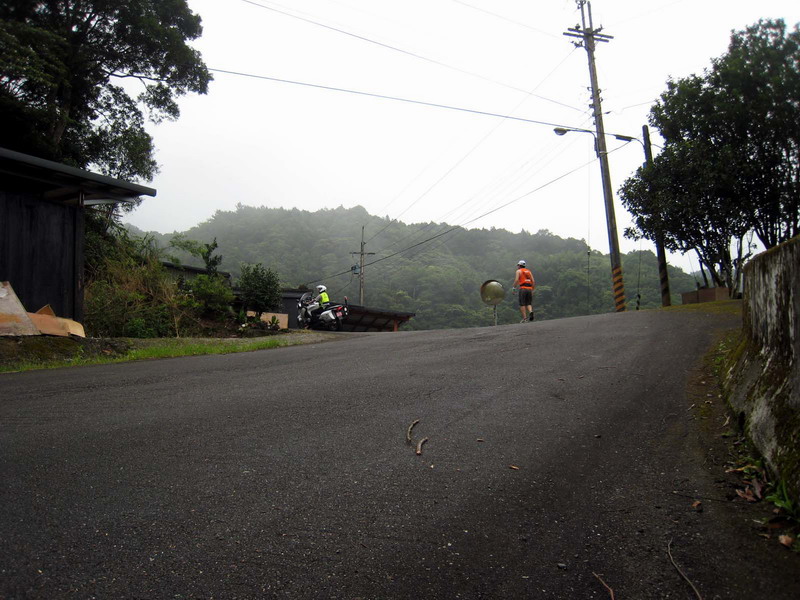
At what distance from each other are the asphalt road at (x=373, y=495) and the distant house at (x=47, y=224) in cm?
497

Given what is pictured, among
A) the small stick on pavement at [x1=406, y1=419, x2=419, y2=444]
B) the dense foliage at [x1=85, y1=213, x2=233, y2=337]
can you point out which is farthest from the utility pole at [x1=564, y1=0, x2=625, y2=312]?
the small stick on pavement at [x1=406, y1=419, x2=419, y2=444]

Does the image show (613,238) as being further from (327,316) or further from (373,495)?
(373,495)

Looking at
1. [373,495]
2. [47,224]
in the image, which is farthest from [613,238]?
[373,495]

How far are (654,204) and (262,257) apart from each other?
40.7m

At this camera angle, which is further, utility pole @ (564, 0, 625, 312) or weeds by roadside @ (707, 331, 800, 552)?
utility pole @ (564, 0, 625, 312)

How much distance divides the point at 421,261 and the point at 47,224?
46385 mm

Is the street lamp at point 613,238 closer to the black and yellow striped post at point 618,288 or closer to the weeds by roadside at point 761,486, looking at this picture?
the black and yellow striped post at point 618,288

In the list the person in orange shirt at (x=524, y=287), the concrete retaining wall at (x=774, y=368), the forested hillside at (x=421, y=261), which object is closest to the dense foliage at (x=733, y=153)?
the person in orange shirt at (x=524, y=287)

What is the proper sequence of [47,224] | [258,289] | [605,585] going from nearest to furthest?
1. [605,585]
2. [47,224]
3. [258,289]

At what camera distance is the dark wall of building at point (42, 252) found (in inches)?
356

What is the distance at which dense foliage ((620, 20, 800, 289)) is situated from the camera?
1379 cm

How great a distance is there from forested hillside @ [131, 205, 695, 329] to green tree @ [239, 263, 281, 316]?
22.3m

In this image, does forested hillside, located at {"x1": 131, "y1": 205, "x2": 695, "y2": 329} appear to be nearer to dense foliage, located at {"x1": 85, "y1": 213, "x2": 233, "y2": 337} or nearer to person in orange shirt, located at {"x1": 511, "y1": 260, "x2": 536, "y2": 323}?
person in orange shirt, located at {"x1": 511, "y1": 260, "x2": 536, "y2": 323}

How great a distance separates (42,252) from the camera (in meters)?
9.56
